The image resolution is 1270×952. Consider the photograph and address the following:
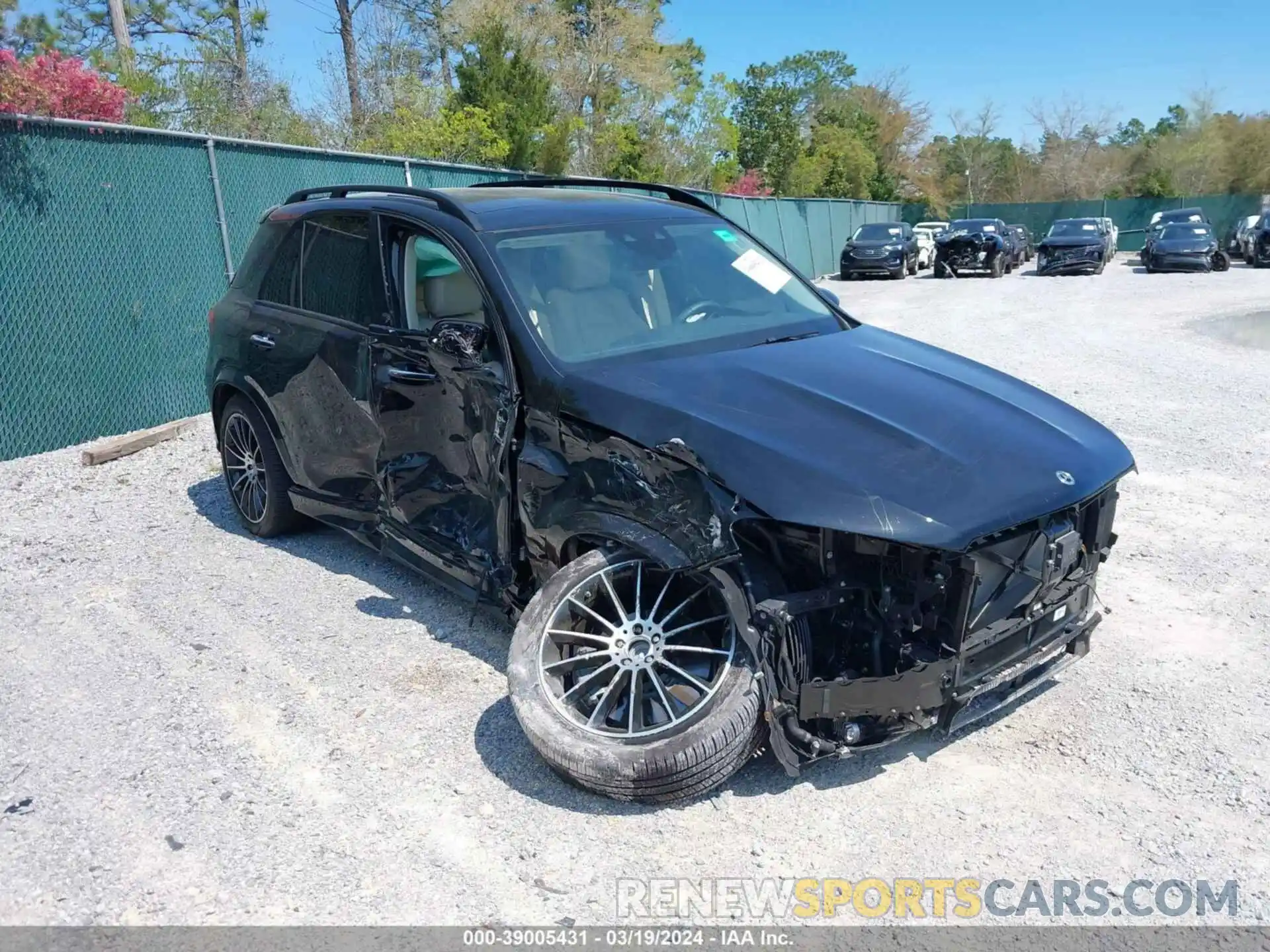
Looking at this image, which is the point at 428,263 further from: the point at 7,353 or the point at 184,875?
the point at 7,353

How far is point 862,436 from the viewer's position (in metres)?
3.22

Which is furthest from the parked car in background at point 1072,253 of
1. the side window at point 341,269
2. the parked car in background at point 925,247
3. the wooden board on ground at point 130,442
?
the side window at point 341,269

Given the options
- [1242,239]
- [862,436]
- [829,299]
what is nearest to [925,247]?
[1242,239]

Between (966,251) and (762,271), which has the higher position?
(762,271)

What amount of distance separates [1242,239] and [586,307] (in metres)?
34.1

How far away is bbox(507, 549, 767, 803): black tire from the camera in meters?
3.00

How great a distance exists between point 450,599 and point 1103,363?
9175mm

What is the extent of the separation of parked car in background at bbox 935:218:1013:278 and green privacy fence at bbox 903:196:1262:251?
64.8ft

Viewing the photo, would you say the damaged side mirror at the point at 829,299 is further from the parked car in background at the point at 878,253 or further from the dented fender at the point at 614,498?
the parked car in background at the point at 878,253

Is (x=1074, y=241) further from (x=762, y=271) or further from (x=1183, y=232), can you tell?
(x=762, y=271)

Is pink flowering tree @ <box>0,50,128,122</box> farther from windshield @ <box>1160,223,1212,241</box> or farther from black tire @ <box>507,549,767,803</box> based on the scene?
windshield @ <box>1160,223,1212,241</box>

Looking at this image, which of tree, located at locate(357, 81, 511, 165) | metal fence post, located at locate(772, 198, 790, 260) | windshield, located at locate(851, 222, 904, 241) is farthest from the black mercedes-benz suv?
windshield, located at locate(851, 222, 904, 241)

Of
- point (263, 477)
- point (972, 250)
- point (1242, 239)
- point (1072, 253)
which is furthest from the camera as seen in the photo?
point (1242, 239)

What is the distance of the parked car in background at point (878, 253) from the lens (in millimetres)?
27062
